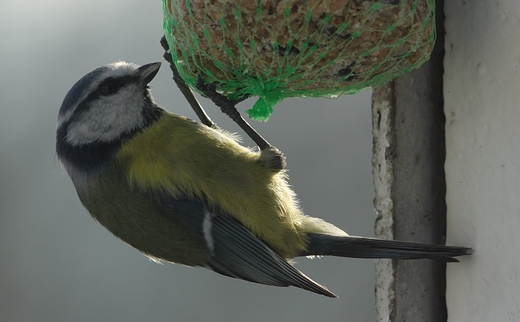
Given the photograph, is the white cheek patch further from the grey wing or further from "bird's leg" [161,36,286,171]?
the grey wing

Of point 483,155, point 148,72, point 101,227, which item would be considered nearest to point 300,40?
point 483,155

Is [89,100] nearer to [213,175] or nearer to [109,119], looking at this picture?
[109,119]

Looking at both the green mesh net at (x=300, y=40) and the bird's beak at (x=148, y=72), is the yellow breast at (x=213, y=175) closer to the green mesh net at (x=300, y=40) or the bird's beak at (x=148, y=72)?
the bird's beak at (x=148, y=72)

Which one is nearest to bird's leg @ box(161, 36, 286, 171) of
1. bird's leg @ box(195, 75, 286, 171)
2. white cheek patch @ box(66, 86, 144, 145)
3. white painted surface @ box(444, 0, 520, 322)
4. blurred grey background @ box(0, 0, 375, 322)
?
bird's leg @ box(195, 75, 286, 171)

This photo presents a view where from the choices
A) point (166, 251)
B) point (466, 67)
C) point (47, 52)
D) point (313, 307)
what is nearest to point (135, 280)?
point (313, 307)

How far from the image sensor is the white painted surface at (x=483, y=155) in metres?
1.37

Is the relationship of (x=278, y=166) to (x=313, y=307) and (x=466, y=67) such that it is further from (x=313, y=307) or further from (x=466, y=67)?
(x=313, y=307)

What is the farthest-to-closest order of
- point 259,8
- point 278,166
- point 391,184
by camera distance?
1. point 278,166
2. point 391,184
3. point 259,8

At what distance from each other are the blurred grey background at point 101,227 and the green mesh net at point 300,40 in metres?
1.45

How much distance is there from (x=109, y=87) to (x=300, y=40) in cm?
66

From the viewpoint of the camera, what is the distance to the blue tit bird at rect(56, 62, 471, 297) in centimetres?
170

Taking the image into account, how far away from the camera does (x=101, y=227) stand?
3.16 m

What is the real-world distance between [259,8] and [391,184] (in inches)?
23.4

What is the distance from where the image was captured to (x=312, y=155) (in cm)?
300
